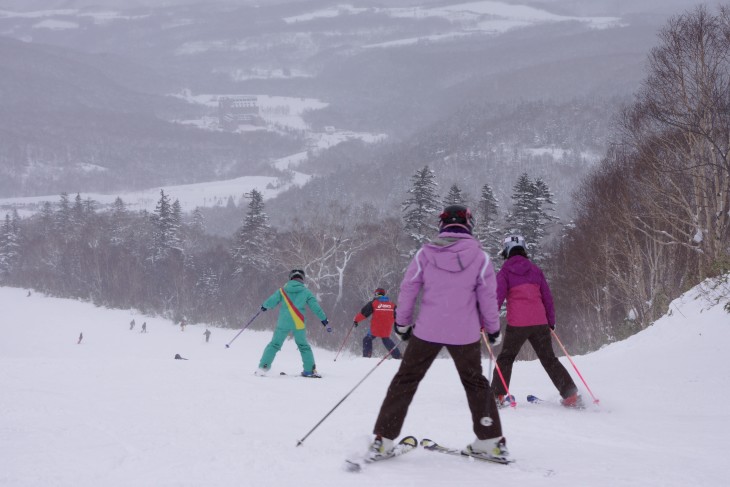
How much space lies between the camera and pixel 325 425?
5.02 metres

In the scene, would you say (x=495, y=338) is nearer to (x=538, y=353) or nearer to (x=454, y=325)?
(x=454, y=325)

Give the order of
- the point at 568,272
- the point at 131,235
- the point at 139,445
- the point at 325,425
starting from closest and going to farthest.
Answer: the point at 139,445, the point at 325,425, the point at 568,272, the point at 131,235

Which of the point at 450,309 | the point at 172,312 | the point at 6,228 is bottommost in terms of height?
the point at 172,312

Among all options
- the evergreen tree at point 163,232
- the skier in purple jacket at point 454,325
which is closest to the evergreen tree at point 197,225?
the evergreen tree at point 163,232

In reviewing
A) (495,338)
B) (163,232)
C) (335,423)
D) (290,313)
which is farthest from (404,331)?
(163,232)

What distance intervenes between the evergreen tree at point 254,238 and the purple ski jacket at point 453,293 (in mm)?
50580

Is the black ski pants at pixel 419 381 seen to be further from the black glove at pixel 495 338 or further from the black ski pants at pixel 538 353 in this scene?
the black ski pants at pixel 538 353

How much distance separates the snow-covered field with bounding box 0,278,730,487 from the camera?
3.71m

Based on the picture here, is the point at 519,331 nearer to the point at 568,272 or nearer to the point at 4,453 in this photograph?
the point at 4,453

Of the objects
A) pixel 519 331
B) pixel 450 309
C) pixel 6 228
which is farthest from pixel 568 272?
pixel 6 228

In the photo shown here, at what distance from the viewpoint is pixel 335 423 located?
16.8 ft

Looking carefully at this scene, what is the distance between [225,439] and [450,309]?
2.06 meters

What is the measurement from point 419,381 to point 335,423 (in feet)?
4.57

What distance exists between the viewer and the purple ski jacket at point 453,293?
4.05 m
